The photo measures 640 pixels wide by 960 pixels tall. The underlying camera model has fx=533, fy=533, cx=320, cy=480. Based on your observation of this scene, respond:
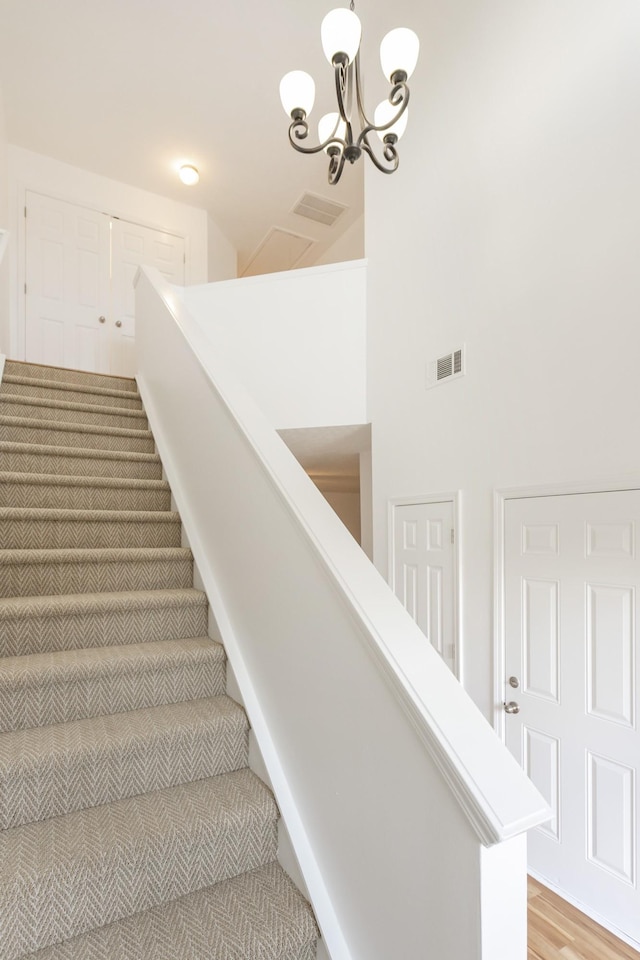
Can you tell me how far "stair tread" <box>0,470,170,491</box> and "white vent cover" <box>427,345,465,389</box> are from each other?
164cm

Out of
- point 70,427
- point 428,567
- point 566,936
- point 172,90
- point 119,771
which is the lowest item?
point 566,936

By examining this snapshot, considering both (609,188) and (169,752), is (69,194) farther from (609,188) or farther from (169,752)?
(169,752)

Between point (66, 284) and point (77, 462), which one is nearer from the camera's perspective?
point (77, 462)

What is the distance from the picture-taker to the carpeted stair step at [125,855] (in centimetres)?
106

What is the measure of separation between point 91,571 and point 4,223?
3.84 meters

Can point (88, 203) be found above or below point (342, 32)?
above

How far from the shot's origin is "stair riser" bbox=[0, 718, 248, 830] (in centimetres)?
124

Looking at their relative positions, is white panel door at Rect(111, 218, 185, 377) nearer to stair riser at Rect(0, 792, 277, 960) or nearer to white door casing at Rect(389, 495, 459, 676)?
white door casing at Rect(389, 495, 459, 676)

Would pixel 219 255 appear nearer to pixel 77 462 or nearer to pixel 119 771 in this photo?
pixel 77 462

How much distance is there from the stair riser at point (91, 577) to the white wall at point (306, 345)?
195 centimetres

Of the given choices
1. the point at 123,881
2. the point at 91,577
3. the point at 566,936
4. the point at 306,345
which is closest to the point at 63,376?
the point at 306,345

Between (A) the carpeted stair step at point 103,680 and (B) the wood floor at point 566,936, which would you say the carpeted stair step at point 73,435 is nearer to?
(A) the carpeted stair step at point 103,680

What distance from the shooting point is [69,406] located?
9.40 ft

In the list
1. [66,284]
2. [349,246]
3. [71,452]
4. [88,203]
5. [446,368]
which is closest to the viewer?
[71,452]
